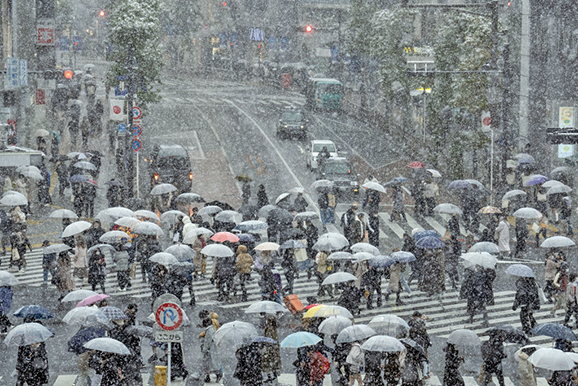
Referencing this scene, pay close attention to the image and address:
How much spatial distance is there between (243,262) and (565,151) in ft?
72.9

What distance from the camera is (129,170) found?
3391cm

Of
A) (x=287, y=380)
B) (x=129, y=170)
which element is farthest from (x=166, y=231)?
(x=287, y=380)

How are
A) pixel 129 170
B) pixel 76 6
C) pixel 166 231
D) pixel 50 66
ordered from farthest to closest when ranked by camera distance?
pixel 76 6
pixel 50 66
pixel 129 170
pixel 166 231

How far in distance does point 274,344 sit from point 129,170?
18.7 m

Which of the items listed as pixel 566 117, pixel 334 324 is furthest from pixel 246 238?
pixel 566 117

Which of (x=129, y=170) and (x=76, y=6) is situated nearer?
(x=129, y=170)

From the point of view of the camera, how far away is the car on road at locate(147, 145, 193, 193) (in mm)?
37094

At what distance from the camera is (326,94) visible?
6197 centimetres

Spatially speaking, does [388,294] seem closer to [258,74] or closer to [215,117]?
[215,117]

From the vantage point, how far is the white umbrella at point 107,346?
1459 centimetres

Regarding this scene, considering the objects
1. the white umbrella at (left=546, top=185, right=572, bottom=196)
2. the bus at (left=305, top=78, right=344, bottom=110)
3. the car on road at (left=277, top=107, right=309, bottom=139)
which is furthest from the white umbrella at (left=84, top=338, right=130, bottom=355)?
the bus at (left=305, top=78, right=344, bottom=110)

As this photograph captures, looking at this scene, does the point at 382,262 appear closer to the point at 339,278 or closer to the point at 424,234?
the point at 339,278

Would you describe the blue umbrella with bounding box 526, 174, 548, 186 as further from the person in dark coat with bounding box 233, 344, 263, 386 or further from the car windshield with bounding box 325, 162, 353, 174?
the person in dark coat with bounding box 233, 344, 263, 386

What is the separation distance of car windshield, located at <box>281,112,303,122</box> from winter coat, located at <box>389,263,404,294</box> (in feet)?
99.8
